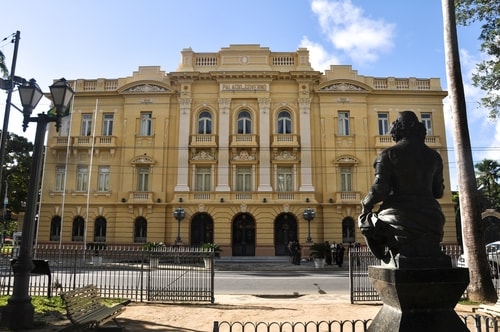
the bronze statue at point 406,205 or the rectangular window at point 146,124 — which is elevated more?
the rectangular window at point 146,124

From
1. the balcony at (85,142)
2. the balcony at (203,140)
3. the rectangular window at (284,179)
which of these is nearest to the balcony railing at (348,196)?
the rectangular window at (284,179)

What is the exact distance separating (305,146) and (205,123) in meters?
7.46

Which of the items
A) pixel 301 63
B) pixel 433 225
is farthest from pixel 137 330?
pixel 301 63

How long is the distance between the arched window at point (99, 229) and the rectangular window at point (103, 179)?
2.17 m

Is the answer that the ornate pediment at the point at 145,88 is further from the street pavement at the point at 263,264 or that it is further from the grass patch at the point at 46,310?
the grass patch at the point at 46,310

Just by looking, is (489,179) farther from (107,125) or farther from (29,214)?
(29,214)

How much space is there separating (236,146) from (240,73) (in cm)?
525

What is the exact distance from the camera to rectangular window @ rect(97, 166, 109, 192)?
1104 inches

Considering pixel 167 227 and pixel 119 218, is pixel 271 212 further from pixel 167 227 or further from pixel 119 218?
pixel 119 218

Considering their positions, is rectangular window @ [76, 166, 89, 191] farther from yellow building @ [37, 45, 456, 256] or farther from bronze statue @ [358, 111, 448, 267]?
bronze statue @ [358, 111, 448, 267]

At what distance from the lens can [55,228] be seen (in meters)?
27.8

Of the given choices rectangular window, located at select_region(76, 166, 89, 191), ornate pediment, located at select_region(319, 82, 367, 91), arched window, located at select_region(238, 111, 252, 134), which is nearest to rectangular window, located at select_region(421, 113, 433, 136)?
ornate pediment, located at select_region(319, 82, 367, 91)

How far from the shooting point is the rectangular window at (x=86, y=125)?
29.0 meters

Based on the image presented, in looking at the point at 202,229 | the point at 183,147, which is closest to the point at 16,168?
the point at 183,147
